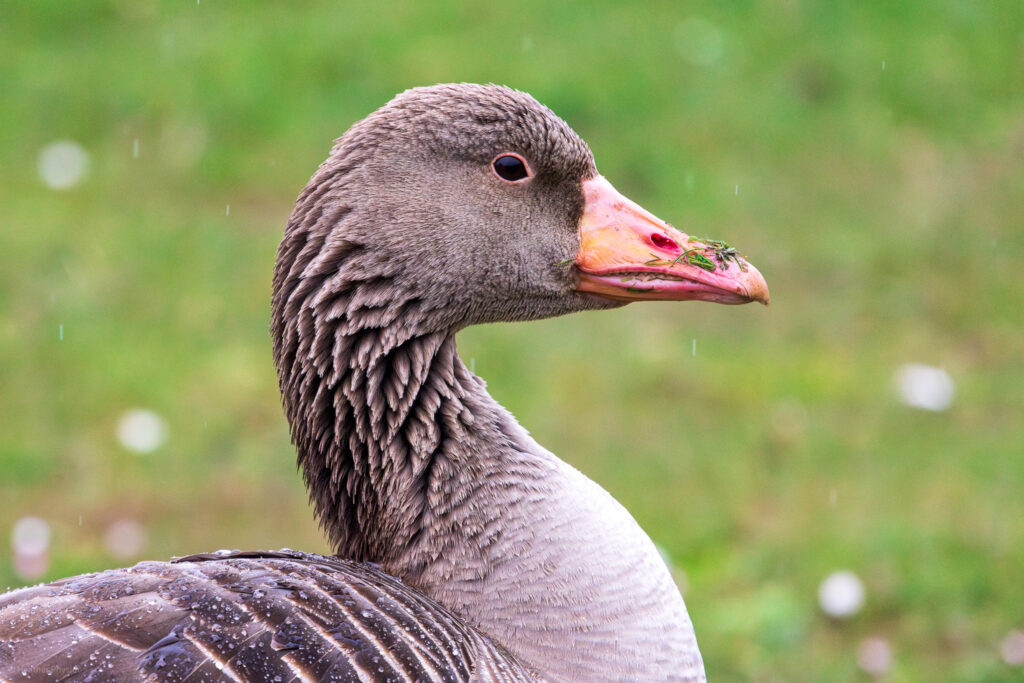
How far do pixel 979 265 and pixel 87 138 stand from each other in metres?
5.50

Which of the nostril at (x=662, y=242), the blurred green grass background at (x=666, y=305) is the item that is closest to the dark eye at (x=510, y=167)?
the nostril at (x=662, y=242)

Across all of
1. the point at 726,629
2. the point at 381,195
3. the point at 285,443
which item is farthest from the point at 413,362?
the point at 285,443

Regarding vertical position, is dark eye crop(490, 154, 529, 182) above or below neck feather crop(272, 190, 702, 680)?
above

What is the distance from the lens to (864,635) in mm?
4879

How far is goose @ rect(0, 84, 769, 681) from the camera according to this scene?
274 centimetres

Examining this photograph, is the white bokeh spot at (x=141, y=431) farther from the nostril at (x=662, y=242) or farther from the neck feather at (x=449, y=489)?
the nostril at (x=662, y=242)

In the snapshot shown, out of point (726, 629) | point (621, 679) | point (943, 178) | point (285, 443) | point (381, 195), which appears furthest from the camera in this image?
point (943, 178)

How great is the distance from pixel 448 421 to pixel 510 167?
65cm

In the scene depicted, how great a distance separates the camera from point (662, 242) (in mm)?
3223

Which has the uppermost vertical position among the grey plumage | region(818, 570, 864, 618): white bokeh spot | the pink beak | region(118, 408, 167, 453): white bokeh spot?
the pink beak

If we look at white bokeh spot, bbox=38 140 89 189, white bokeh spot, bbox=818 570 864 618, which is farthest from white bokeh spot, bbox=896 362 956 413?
white bokeh spot, bbox=38 140 89 189

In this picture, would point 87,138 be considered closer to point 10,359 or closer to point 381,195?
point 10,359

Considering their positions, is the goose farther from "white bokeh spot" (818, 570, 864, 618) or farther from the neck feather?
"white bokeh spot" (818, 570, 864, 618)

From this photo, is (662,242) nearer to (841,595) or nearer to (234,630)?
(234,630)
